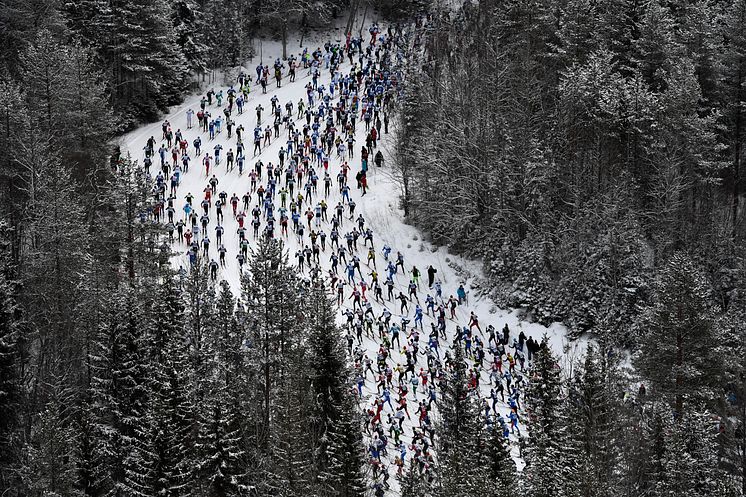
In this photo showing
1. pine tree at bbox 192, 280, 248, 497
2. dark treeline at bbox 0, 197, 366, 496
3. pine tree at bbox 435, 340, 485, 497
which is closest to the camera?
pine tree at bbox 435, 340, 485, 497

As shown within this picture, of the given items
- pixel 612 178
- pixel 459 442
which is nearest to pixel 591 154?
pixel 612 178

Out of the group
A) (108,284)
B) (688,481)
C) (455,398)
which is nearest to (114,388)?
(108,284)

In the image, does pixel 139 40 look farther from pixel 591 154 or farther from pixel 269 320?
pixel 269 320

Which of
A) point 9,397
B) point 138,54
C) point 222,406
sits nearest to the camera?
point 222,406

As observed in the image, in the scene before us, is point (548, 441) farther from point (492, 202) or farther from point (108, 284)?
point (492, 202)

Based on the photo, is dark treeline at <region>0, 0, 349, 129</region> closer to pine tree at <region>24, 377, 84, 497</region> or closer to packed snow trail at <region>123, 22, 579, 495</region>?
packed snow trail at <region>123, 22, 579, 495</region>

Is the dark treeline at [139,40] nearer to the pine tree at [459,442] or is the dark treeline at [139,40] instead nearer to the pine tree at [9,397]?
the pine tree at [9,397]

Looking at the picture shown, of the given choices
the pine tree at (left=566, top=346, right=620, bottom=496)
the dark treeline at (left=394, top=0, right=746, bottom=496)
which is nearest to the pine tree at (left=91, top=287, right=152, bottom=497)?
the pine tree at (left=566, top=346, right=620, bottom=496)
